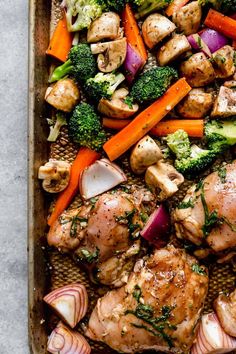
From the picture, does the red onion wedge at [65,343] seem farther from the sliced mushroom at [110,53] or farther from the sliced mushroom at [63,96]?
the sliced mushroom at [110,53]

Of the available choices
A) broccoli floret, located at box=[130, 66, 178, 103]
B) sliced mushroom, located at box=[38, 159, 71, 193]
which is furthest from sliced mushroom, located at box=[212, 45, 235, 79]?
sliced mushroom, located at box=[38, 159, 71, 193]

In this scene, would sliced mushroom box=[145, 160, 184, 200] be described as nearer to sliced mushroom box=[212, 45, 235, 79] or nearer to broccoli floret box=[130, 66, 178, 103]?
broccoli floret box=[130, 66, 178, 103]

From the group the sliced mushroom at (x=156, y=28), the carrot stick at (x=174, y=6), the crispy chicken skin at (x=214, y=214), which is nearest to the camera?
the crispy chicken skin at (x=214, y=214)

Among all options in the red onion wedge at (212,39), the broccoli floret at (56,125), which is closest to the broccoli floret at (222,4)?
the red onion wedge at (212,39)

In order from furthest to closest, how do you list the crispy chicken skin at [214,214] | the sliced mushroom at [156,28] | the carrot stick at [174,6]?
1. the carrot stick at [174,6]
2. the sliced mushroom at [156,28]
3. the crispy chicken skin at [214,214]

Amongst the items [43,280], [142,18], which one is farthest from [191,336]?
[142,18]

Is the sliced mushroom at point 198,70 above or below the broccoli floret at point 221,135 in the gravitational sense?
above
